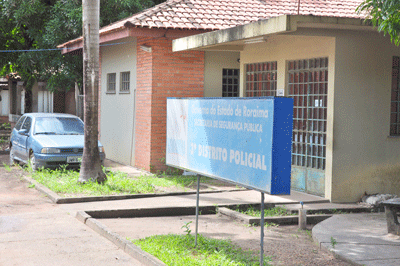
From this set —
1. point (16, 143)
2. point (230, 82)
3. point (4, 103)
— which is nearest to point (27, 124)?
point (16, 143)

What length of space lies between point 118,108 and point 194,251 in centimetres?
1016

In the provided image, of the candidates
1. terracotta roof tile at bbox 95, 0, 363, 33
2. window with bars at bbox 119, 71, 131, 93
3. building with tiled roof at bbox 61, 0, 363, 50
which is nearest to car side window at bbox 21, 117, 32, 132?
window with bars at bbox 119, 71, 131, 93

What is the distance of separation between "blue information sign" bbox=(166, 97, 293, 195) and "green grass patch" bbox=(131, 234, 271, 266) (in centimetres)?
97

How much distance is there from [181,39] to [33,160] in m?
4.74

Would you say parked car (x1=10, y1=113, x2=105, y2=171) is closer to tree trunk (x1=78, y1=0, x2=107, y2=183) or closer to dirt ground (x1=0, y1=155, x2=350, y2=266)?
tree trunk (x1=78, y1=0, x2=107, y2=183)

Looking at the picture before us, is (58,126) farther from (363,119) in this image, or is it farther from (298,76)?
(363,119)

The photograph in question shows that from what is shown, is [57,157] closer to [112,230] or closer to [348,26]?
[112,230]

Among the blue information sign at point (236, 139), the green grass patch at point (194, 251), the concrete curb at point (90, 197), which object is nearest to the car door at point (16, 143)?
the concrete curb at point (90, 197)

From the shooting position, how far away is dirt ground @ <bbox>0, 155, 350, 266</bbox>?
677 centimetres

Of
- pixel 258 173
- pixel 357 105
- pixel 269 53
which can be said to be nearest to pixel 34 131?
pixel 269 53

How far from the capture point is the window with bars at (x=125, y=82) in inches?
617

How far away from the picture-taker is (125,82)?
628 inches

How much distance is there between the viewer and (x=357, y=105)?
1012cm

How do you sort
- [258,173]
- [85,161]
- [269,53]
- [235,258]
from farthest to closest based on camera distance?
[269,53] < [85,161] < [235,258] < [258,173]
